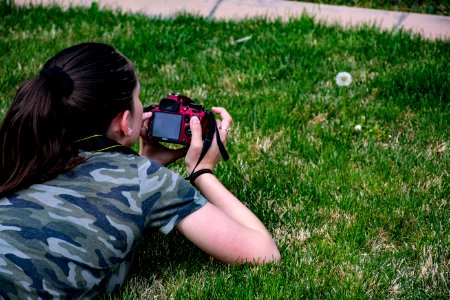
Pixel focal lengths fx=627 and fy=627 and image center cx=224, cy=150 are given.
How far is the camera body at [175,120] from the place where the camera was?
2.40 m

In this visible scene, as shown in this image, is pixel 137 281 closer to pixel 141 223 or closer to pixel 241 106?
pixel 141 223

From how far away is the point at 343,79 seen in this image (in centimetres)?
396

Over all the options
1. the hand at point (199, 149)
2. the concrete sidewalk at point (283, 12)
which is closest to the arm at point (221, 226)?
the hand at point (199, 149)

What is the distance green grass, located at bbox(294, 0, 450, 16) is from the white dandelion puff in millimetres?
1933

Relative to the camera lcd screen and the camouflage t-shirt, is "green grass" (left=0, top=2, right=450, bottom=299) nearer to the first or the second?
the camouflage t-shirt

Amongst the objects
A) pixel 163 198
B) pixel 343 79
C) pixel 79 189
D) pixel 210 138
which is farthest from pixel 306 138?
pixel 79 189

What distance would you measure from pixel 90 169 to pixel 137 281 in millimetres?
623

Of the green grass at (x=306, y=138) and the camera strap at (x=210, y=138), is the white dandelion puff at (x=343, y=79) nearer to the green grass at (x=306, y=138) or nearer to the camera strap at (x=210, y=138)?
the green grass at (x=306, y=138)

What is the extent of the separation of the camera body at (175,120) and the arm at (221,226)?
1.7 inches

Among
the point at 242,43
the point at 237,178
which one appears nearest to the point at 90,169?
the point at 237,178

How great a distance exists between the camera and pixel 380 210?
286 centimetres

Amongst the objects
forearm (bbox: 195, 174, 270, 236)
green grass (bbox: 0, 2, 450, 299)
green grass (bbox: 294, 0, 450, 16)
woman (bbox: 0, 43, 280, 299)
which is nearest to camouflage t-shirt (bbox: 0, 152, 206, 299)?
woman (bbox: 0, 43, 280, 299)

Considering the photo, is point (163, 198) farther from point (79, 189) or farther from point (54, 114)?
point (54, 114)

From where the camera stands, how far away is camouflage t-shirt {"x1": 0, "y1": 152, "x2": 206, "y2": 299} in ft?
6.32
